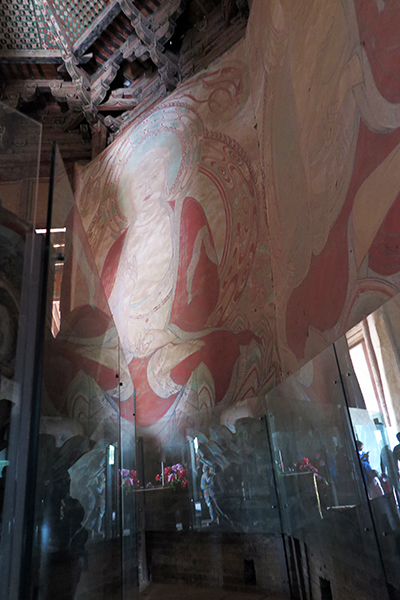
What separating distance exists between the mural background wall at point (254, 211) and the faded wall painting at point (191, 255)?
23 millimetres

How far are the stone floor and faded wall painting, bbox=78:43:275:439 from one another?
162 cm

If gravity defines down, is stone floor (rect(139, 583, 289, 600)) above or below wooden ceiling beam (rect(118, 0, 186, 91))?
below

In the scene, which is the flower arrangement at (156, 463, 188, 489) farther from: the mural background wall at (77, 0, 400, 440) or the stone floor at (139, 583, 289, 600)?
the stone floor at (139, 583, 289, 600)

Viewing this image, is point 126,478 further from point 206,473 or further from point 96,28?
point 96,28

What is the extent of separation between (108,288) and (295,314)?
14.2 feet

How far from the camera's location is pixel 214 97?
679cm

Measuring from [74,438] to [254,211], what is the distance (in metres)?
4.57

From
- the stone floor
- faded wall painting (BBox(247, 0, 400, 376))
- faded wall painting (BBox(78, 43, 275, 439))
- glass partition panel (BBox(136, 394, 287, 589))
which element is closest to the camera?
faded wall painting (BBox(247, 0, 400, 376))

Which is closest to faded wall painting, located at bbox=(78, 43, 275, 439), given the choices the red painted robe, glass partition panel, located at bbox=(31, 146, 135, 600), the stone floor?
the red painted robe

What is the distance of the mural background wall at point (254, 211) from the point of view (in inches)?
99.0

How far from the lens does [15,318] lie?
1107mm

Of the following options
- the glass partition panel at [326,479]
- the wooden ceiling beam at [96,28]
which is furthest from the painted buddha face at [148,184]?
the glass partition panel at [326,479]

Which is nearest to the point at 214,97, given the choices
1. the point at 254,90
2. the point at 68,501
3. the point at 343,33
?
the point at 254,90

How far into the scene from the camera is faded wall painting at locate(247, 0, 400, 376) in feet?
7.54
